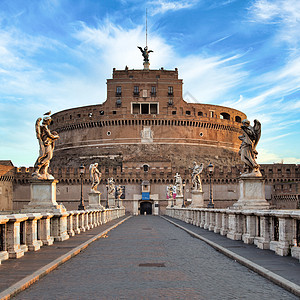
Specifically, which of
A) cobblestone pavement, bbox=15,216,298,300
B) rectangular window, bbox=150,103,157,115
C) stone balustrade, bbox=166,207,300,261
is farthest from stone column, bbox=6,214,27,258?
rectangular window, bbox=150,103,157,115

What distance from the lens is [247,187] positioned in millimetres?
13797

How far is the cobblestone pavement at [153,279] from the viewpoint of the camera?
19.4 feet

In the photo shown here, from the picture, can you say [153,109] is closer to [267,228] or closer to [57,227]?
[57,227]

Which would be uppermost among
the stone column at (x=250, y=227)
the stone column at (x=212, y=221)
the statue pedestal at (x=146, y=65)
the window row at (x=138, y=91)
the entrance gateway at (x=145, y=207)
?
the statue pedestal at (x=146, y=65)

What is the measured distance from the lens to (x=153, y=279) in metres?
6.98

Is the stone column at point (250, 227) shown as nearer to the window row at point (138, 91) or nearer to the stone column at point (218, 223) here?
the stone column at point (218, 223)

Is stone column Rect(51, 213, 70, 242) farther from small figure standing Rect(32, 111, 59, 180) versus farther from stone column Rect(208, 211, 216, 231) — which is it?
stone column Rect(208, 211, 216, 231)

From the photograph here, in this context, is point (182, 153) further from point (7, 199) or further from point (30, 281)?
point (30, 281)

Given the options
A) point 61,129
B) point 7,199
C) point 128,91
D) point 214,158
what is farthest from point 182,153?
point 7,199

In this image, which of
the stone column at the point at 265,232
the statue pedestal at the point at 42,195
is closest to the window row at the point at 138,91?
the statue pedestal at the point at 42,195

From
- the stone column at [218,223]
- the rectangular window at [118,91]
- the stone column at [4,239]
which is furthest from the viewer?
the rectangular window at [118,91]

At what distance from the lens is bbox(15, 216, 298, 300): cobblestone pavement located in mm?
5922

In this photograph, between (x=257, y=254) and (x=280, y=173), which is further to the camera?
(x=280, y=173)

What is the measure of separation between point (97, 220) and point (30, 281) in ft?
56.8
